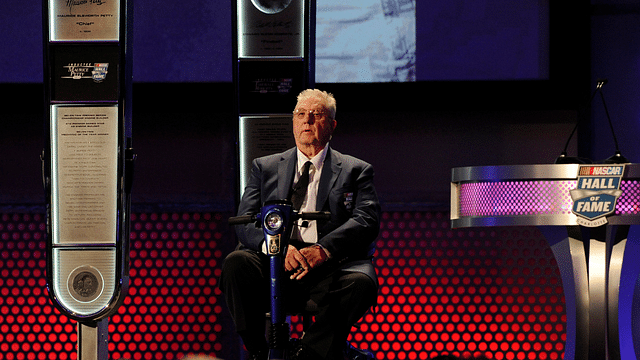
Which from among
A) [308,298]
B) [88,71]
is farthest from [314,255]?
[88,71]

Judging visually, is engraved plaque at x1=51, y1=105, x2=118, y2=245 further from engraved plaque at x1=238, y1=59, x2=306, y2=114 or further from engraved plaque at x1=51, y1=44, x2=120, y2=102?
engraved plaque at x1=238, y1=59, x2=306, y2=114

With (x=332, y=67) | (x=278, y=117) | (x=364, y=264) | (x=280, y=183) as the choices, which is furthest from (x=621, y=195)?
(x=332, y=67)

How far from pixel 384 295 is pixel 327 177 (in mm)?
1665

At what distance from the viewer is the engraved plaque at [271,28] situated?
3.37 m

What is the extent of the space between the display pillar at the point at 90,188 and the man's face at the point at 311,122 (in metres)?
0.81

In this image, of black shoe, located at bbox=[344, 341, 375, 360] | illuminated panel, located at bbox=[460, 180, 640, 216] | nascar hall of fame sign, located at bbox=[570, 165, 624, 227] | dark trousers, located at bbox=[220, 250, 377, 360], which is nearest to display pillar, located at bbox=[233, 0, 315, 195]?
dark trousers, located at bbox=[220, 250, 377, 360]

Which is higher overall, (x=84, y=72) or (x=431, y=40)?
(x=431, y=40)

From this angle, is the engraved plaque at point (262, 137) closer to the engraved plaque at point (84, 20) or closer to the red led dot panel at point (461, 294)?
the engraved plaque at point (84, 20)

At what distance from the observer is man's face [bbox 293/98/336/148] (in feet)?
9.07

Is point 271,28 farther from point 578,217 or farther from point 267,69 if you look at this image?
point 578,217

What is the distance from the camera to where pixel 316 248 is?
2469 mm

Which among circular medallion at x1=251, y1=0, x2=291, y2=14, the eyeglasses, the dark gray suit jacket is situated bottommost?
the dark gray suit jacket

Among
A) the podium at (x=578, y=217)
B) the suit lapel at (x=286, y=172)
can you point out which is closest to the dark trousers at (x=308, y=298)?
the suit lapel at (x=286, y=172)

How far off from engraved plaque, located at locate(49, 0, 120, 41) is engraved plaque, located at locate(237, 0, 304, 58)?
0.67m
